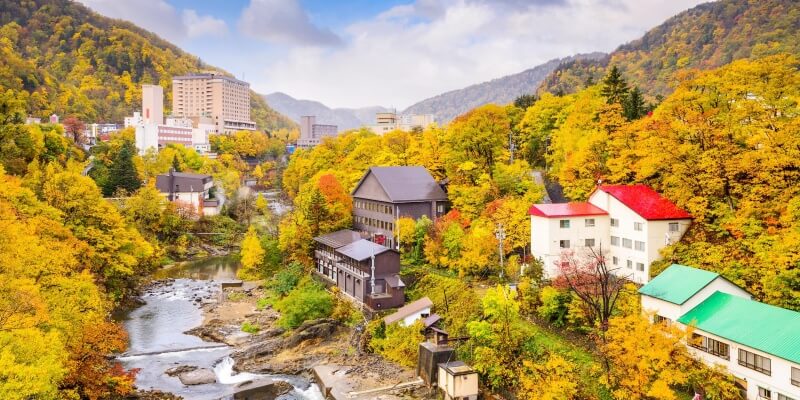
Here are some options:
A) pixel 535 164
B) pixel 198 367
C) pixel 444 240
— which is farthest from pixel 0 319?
pixel 535 164

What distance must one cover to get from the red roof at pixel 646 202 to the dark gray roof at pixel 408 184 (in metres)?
14.5

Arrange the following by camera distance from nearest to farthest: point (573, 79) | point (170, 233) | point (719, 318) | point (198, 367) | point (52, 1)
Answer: point (719, 318)
point (198, 367)
point (170, 233)
point (573, 79)
point (52, 1)

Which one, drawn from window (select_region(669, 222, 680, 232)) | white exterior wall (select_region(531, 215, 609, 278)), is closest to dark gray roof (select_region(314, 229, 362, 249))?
white exterior wall (select_region(531, 215, 609, 278))

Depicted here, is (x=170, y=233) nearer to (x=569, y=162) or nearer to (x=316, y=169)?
(x=316, y=169)

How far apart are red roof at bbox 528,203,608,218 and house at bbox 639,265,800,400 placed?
6534 millimetres

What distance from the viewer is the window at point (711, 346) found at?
17594 mm

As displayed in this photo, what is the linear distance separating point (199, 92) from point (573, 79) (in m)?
96.9

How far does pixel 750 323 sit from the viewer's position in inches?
679

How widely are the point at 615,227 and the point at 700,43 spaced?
65.1m

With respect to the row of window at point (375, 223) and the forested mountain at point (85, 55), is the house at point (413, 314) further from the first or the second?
the forested mountain at point (85, 55)

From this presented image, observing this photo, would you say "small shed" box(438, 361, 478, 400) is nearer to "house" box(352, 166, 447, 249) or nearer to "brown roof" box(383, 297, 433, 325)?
"brown roof" box(383, 297, 433, 325)

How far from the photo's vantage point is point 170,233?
5644cm

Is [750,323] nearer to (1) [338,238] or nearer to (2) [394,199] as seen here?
(2) [394,199]

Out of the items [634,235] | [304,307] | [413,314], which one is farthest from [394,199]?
[634,235]
